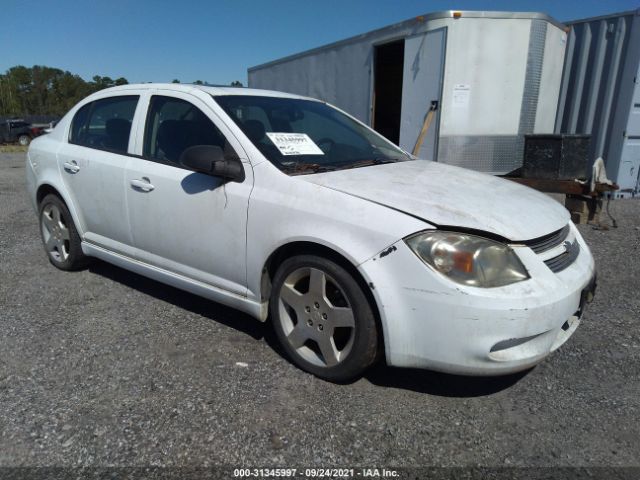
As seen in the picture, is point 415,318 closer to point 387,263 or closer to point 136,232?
point 387,263

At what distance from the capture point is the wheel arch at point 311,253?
2236mm

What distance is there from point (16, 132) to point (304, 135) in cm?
3013

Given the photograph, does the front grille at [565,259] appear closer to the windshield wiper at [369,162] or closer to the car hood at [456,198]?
the car hood at [456,198]

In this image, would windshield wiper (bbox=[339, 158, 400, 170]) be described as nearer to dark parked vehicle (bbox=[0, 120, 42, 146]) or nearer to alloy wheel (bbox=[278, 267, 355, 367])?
alloy wheel (bbox=[278, 267, 355, 367])

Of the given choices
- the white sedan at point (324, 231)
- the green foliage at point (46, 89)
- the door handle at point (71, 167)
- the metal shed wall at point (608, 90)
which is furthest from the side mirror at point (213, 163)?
the green foliage at point (46, 89)

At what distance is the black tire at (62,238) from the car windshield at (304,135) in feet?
6.30

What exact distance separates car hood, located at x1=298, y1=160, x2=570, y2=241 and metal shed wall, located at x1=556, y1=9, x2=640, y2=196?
19.6 ft

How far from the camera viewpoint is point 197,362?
270cm

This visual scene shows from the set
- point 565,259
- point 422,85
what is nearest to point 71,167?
point 565,259

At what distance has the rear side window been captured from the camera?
135 inches

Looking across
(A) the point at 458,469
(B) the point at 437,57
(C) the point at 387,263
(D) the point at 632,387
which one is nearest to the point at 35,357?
(C) the point at 387,263

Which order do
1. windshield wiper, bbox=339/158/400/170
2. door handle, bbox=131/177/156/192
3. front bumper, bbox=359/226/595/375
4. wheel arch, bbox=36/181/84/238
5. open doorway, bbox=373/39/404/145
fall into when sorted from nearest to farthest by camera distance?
front bumper, bbox=359/226/595/375, windshield wiper, bbox=339/158/400/170, door handle, bbox=131/177/156/192, wheel arch, bbox=36/181/84/238, open doorway, bbox=373/39/404/145

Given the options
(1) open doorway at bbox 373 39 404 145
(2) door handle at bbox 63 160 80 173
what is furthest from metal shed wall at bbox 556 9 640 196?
(2) door handle at bbox 63 160 80 173

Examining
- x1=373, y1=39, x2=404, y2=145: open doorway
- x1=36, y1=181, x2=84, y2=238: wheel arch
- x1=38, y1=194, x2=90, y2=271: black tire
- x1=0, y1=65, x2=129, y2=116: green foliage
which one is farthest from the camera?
x1=0, y1=65, x2=129, y2=116: green foliage
